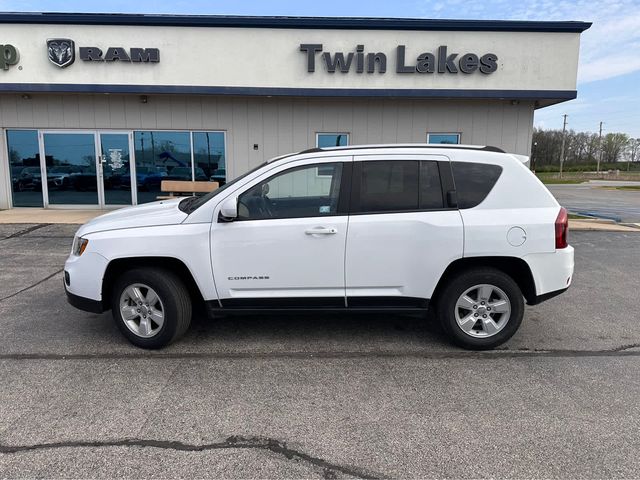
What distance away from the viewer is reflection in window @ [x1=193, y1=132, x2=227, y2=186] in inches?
514

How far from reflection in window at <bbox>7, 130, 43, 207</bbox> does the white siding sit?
269 millimetres

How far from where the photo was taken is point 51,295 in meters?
5.92

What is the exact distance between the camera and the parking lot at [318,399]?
2.66m

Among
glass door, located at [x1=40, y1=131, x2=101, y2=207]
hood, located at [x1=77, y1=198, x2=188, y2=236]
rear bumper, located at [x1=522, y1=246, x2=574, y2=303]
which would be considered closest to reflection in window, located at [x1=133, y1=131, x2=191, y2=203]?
glass door, located at [x1=40, y1=131, x2=101, y2=207]

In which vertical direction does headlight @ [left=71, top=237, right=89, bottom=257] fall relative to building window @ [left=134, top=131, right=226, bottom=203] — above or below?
below

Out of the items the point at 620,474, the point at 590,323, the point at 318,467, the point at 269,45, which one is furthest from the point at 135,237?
the point at 269,45

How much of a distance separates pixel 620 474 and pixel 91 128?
14.0 meters

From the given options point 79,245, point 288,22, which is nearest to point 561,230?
point 79,245

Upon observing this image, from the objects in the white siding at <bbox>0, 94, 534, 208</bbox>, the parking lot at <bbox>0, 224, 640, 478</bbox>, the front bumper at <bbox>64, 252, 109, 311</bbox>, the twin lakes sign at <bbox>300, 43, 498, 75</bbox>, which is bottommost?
the parking lot at <bbox>0, 224, 640, 478</bbox>

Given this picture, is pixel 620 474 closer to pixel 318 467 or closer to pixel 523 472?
pixel 523 472

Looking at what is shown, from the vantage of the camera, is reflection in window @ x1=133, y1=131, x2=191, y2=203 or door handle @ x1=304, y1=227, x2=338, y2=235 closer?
door handle @ x1=304, y1=227, x2=338, y2=235

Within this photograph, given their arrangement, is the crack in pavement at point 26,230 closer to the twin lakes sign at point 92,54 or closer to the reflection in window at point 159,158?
the reflection in window at point 159,158

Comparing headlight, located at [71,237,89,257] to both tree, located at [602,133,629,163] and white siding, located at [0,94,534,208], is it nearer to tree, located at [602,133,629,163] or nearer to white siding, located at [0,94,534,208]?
white siding, located at [0,94,534,208]

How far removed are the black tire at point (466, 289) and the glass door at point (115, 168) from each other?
1159cm
